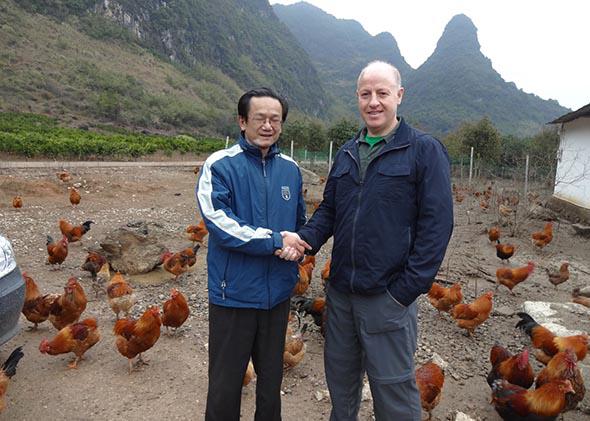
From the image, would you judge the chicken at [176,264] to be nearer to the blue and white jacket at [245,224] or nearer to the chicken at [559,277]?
the blue and white jacket at [245,224]

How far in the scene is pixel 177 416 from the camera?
305 cm

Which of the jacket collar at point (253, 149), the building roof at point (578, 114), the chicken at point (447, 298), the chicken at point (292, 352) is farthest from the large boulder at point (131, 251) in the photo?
the building roof at point (578, 114)

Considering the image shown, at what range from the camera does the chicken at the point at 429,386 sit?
122 inches

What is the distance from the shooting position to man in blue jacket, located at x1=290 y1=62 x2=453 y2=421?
6.94ft

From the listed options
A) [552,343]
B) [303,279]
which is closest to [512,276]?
[552,343]

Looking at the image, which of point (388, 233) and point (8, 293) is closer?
point (388, 233)

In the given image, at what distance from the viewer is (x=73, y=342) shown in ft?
12.0

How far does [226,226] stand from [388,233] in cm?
84

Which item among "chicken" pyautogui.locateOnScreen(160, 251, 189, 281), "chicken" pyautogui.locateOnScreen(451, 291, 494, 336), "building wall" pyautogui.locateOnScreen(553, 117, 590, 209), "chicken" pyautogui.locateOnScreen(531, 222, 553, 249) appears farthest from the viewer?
"building wall" pyautogui.locateOnScreen(553, 117, 590, 209)

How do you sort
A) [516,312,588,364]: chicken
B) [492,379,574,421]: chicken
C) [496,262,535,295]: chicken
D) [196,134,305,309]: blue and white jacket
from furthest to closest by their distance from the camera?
[496,262,535,295]: chicken
[516,312,588,364]: chicken
[492,379,574,421]: chicken
[196,134,305,309]: blue and white jacket

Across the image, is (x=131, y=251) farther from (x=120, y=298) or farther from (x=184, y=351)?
(x=184, y=351)

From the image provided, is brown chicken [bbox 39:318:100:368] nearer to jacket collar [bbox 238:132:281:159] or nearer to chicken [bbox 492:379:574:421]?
jacket collar [bbox 238:132:281:159]

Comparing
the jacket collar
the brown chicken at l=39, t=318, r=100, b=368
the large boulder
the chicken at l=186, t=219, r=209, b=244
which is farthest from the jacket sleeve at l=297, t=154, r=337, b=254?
the chicken at l=186, t=219, r=209, b=244

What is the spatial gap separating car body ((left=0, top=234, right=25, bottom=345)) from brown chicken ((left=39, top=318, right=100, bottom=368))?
1.71ft
